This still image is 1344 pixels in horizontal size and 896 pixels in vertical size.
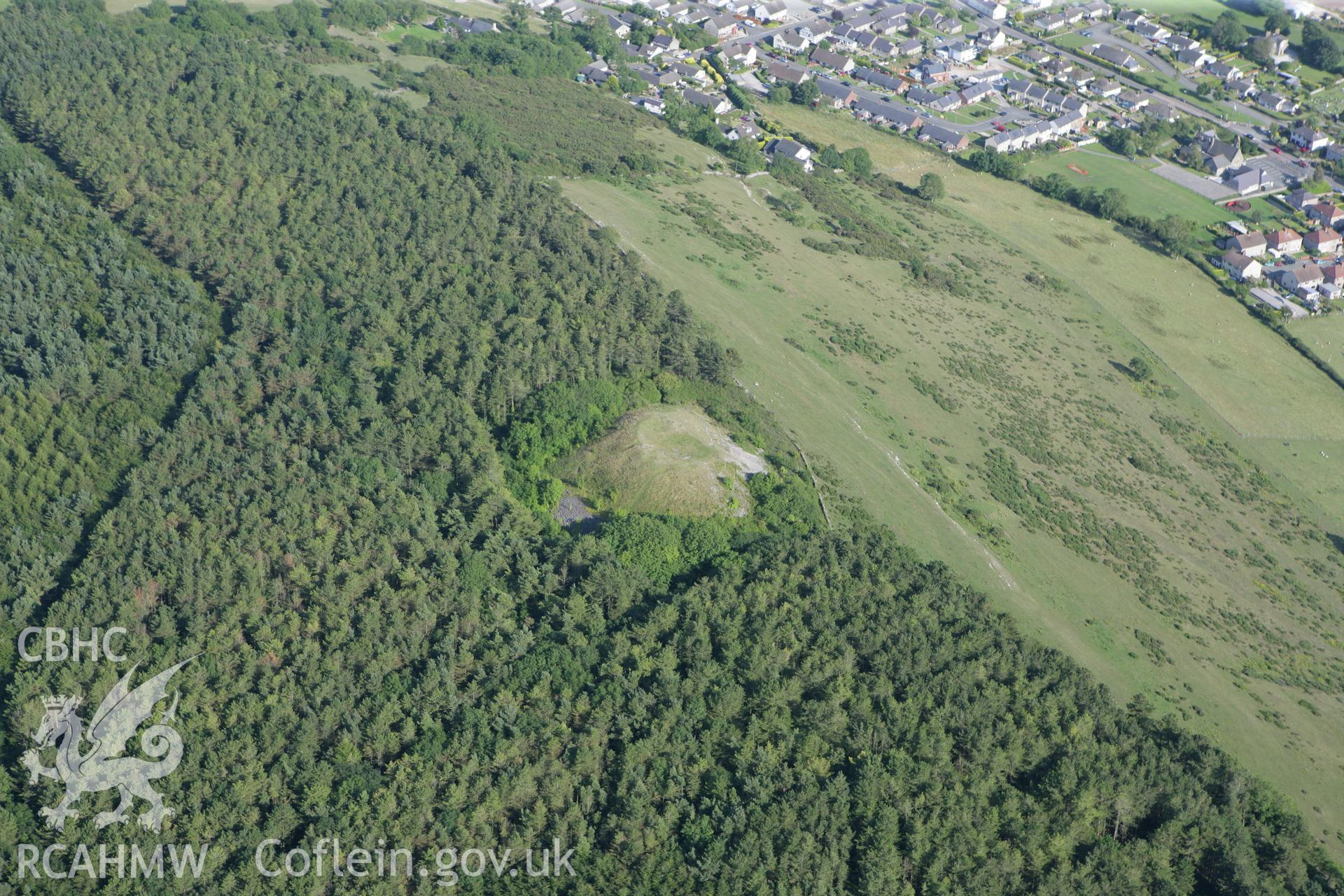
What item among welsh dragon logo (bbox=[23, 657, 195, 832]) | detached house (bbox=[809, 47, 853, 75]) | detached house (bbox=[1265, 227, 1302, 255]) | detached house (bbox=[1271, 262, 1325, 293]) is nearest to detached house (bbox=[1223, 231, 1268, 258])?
detached house (bbox=[1265, 227, 1302, 255])

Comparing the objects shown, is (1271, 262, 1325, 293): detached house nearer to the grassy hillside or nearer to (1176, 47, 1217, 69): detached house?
(1176, 47, 1217, 69): detached house

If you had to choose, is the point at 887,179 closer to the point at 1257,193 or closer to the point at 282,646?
the point at 1257,193

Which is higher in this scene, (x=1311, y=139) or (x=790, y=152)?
(x=790, y=152)

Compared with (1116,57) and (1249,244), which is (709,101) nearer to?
(1249,244)

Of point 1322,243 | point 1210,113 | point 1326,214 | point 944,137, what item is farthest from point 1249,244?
point 1210,113

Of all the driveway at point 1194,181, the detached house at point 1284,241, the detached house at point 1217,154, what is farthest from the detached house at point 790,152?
the detached house at point 1284,241

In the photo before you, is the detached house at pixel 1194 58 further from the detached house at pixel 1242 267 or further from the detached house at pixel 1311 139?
the detached house at pixel 1242 267
